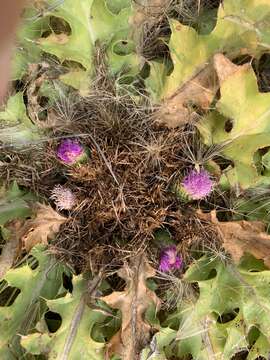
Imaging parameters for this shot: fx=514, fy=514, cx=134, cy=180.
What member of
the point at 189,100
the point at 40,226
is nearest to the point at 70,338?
the point at 40,226

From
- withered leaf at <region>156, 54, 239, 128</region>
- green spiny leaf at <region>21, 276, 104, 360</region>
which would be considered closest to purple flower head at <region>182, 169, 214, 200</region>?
withered leaf at <region>156, 54, 239, 128</region>

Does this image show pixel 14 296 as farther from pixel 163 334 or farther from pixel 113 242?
pixel 163 334

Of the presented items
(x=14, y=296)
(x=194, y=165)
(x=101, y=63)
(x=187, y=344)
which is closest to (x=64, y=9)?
(x=101, y=63)

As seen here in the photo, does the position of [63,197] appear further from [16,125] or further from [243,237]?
[243,237]

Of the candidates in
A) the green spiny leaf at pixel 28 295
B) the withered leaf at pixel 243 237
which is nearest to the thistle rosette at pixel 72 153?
the green spiny leaf at pixel 28 295

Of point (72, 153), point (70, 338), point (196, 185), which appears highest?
point (72, 153)

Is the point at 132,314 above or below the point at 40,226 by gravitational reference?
below

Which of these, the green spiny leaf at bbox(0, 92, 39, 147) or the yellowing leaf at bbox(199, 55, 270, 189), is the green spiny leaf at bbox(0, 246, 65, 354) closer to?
the green spiny leaf at bbox(0, 92, 39, 147)
